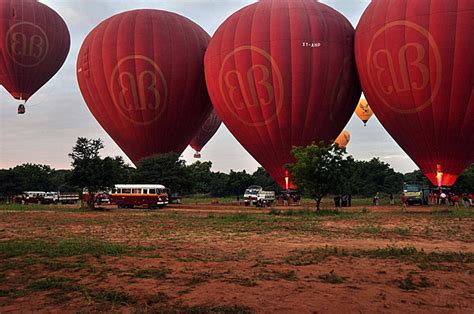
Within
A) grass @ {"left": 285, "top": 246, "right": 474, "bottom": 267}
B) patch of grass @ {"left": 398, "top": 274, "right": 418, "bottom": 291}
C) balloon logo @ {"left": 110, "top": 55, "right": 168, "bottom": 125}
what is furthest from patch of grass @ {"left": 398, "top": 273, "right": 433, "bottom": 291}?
balloon logo @ {"left": 110, "top": 55, "right": 168, "bottom": 125}

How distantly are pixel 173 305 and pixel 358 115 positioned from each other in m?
66.7

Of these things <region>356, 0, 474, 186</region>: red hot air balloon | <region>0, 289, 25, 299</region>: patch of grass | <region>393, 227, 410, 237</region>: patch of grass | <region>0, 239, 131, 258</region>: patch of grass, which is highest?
<region>356, 0, 474, 186</region>: red hot air balloon

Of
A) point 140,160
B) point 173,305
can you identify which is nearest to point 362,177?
point 140,160

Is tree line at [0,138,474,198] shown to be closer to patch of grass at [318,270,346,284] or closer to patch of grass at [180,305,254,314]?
patch of grass at [318,270,346,284]

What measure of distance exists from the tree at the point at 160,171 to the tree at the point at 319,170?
65.5ft

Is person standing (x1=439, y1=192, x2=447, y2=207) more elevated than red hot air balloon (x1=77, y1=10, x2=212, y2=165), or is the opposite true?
red hot air balloon (x1=77, y1=10, x2=212, y2=165)

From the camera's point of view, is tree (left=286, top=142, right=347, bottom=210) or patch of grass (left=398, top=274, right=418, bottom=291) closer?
patch of grass (left=398, top=274, right=418, bottom=291)

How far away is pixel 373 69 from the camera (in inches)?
1426

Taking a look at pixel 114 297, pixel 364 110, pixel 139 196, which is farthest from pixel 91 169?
pixel 364 110

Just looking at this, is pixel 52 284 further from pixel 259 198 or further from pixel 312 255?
pixel 259 198

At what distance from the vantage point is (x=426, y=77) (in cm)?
3319

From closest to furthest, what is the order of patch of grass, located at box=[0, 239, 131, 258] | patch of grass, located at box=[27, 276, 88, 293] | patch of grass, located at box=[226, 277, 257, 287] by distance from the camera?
patch of grass, located at box=[27, 276, 88, 293]
patch of grass, located at box=[226, 277, 257, 287]
patch of grass, located at box=[0, 239, 131, 258]

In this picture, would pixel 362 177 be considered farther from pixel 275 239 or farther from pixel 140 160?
pixel 275 239

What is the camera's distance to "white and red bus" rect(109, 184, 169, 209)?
40.3 m
